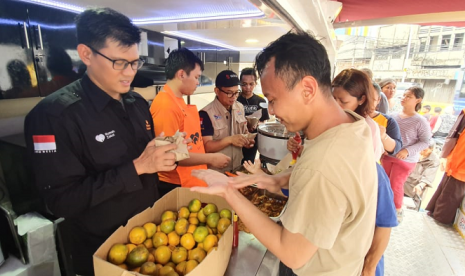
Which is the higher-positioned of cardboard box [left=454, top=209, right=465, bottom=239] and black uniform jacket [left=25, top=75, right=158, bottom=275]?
black uniform jacket [left=25, top=75, right=158, bottom=275]

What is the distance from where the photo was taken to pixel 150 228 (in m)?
1.13

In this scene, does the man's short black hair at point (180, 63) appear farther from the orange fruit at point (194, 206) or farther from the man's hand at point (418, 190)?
the man's hand at point (418, 190)

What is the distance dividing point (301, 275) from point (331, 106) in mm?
680

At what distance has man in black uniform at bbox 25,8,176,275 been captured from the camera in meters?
1.00

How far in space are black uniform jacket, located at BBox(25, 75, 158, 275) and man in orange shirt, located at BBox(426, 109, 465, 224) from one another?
3.90 metres

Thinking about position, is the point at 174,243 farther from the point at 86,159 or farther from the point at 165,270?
the point at 86,159

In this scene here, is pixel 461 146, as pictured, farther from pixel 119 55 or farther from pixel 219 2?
pixel 119 55

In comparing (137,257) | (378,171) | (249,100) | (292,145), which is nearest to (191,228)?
(137,257)

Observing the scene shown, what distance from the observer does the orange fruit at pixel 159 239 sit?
1098 mm

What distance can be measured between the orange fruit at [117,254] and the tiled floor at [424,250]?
255 cm

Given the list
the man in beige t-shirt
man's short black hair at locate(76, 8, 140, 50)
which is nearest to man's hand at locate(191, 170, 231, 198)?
the man in beige t-shirt

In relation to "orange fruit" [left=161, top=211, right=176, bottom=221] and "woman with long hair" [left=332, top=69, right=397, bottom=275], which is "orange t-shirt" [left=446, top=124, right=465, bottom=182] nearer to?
"woman with long hair" [left=332, top=69, right=397, bottom=275]

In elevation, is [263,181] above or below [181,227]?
above

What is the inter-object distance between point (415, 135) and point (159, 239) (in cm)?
351
